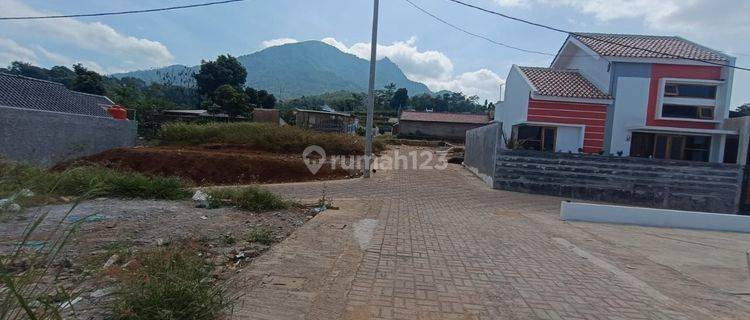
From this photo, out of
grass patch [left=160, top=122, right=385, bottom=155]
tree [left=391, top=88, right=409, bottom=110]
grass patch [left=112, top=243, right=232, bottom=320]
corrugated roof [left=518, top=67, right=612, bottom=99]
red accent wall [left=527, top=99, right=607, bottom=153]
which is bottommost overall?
grass patch [left=112, top=243, right=232, bottom=320]

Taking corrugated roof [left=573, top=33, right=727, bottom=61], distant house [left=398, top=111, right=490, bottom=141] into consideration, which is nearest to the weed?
corrugated roof [left=573, top=33, right=727, bottom=61]

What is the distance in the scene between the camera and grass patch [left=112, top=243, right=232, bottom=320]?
8.66 feet

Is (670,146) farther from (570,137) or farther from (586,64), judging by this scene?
(570,137)

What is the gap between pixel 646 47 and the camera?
1942 cm

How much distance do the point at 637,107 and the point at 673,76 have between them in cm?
192

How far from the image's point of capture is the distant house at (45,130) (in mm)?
14164

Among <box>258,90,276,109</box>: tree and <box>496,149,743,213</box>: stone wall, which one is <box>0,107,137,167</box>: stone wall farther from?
<box>258,90,276,109</box>: tree

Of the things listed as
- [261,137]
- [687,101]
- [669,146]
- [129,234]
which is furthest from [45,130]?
[687,101]

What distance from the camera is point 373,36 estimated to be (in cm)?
1442

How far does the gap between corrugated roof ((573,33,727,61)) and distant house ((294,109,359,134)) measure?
1733 cm

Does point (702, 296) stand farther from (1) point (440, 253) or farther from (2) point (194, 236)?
(2) point (194, 236)

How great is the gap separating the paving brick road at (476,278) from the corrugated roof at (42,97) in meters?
23.3

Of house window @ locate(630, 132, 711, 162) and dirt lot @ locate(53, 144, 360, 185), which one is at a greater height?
house window @ locate(630, 132, 711, 162)

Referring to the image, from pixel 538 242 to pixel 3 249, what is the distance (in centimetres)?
716
